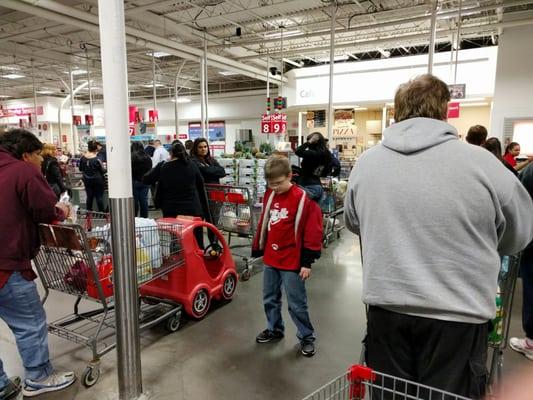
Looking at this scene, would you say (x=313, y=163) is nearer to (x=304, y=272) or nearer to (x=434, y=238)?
(x=304, y=272)

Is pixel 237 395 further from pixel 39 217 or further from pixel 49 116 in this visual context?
pixel 49 116

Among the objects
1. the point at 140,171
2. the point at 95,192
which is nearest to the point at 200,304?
the point at 140,171

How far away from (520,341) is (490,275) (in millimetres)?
2548

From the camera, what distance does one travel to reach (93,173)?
760 cm

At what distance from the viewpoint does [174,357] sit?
3.05 metres

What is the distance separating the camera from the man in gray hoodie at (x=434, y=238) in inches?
48.1

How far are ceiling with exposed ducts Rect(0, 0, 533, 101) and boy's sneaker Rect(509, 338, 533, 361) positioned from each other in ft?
23.0

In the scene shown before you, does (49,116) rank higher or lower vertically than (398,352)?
higher

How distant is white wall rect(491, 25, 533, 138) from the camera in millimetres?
9016

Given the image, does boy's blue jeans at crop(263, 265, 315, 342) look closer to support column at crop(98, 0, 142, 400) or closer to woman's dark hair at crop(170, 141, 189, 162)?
support column at crop(98, 0, 142, 400)

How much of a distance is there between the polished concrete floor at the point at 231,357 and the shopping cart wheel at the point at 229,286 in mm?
102

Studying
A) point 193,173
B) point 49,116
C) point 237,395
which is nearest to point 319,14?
point 193,173

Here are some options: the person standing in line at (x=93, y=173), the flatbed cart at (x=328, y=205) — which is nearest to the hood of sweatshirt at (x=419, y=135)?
the flatbed cart at (x=328, y=205)

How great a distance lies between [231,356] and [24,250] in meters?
1.69
